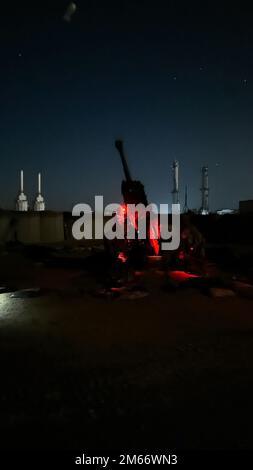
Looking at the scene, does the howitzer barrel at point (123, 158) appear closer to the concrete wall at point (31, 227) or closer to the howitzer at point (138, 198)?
the howitzer at point (138, 198)

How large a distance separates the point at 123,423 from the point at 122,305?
482 centimetres

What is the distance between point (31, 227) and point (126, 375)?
2049cm

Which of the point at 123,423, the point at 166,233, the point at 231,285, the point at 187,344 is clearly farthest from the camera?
the point at 166,233

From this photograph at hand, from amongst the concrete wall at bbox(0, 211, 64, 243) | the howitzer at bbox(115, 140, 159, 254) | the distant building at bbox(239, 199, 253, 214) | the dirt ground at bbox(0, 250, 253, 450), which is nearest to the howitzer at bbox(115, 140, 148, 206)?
the howitzer at bbox(115, 140, 159, 254)

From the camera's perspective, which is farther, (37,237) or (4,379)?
(37,237)

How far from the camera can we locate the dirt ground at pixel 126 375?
Result: 337 cm

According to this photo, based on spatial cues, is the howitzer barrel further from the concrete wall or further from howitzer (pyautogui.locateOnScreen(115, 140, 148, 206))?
the concrete wall

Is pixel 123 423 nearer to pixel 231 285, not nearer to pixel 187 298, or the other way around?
pixel 187 298

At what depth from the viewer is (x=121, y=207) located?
47.6 ft

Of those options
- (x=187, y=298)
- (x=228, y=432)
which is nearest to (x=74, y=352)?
(x=228, y=432)

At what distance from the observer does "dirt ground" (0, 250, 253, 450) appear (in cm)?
337

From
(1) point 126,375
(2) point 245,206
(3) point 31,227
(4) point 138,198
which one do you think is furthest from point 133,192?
(2) point 245,206

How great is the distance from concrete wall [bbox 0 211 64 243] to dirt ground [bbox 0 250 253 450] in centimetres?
1468

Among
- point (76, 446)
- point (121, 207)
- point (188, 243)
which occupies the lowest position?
point (76, 446)
